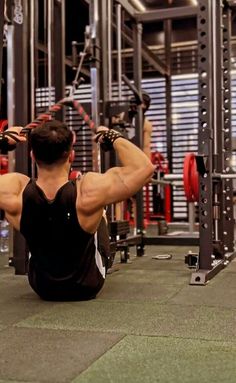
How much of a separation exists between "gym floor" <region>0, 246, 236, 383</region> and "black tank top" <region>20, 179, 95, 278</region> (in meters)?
0.18

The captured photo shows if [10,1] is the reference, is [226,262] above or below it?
below

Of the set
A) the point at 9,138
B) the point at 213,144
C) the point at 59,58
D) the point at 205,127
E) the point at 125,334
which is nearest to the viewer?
the point at 125,334

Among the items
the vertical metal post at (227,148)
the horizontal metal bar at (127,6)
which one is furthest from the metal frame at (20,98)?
the vertical metal post at (227,148)

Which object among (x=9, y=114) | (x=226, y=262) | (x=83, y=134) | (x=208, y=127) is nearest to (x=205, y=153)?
(x=208, y=127)

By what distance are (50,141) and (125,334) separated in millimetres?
824

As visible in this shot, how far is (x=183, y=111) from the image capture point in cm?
830

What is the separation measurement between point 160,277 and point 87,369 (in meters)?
1.65

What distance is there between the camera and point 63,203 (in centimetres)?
221

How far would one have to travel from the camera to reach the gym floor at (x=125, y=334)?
1380 mm

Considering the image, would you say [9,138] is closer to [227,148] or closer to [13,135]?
[13,135]

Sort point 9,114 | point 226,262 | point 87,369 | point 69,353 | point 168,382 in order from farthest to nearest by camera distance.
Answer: point 226,262 → point 9,114 → point 69,353 → point 87,369 → point 168,382

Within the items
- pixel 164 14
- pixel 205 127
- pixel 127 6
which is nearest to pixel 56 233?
pixel 205 127

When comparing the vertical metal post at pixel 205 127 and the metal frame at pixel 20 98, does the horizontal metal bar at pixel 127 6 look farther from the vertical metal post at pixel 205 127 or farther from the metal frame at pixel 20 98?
the vertical metal post at pixel 205 127

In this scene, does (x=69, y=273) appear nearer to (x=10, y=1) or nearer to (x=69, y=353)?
(x=69, y=353)
